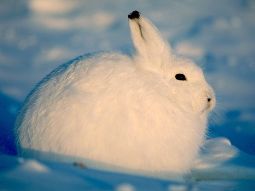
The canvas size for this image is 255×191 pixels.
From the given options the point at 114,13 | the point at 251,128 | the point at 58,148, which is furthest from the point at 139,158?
the point at 114,13

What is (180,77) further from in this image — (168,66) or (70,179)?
(70,179)

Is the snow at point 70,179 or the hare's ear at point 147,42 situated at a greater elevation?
the hare's ear at point 147,42

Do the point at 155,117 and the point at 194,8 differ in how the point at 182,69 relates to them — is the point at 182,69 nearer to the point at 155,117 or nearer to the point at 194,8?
the point at 155,117

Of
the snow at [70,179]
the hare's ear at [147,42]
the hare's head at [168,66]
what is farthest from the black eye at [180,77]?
the snow at [70,179]

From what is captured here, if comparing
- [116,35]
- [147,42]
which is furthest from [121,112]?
[116,35]

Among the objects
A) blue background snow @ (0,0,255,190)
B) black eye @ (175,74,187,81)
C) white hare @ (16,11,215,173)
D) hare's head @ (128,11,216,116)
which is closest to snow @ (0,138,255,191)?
white hare @ (16,11,215,173)

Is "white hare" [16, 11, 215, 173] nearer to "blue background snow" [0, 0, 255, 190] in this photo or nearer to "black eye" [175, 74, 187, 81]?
"black eye" [175, 74, 187, 81]

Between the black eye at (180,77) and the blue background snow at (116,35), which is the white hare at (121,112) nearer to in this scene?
the black eye at (180,77)
